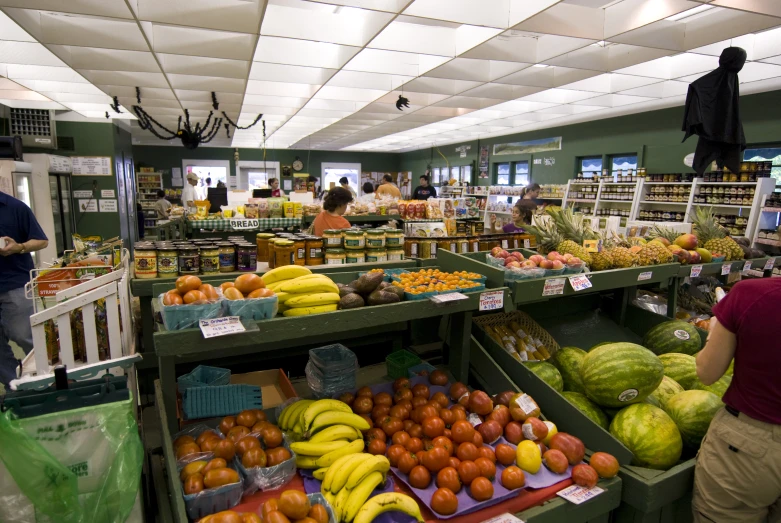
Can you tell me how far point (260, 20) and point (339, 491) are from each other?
4192 millimetres

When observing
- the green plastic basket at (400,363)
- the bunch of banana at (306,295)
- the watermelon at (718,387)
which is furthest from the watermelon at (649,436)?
the bunch of banana at (306,295)

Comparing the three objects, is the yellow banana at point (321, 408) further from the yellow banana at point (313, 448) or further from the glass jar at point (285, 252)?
the glass jar at point (285, 252)

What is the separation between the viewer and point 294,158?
19750 millimetres

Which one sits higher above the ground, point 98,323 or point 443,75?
point 443,75

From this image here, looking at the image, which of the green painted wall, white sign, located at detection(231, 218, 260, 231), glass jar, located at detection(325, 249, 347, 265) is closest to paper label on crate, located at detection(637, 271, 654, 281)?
glass jar, located at detection(325, 249, 347, 265)

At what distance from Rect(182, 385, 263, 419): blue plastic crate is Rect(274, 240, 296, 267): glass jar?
1016mm

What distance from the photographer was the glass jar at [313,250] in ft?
9.96

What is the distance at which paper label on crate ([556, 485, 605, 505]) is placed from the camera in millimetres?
1709

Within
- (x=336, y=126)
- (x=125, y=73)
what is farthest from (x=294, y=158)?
(x=125, y=73)

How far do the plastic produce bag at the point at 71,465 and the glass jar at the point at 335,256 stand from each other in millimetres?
1728

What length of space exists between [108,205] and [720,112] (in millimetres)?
9198

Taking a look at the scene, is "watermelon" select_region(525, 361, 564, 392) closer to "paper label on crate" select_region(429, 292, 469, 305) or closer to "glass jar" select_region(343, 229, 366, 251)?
"paper label on crate" select_region(429, 292, 469, 305)

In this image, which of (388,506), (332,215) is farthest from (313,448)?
(332,215)

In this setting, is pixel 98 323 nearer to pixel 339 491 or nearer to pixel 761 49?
pixel 339 491
